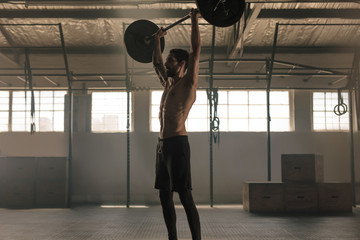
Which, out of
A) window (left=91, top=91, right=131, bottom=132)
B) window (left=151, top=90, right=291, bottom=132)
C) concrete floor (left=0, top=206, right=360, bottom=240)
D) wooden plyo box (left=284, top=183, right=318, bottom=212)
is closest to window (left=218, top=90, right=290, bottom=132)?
window (left=151, top=90, right=291, bottom=132)

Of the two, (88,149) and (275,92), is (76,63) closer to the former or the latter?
(88,149)

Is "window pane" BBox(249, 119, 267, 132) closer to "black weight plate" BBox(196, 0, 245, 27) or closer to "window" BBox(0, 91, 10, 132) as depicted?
"window" BBox(0, 91, 10, 132)

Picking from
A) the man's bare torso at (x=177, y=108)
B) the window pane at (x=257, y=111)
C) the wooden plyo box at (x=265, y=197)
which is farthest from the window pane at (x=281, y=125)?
the man's bare torso at (x=177, y=108)

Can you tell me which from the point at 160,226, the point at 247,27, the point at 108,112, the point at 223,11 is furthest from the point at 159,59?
the point at 108,112

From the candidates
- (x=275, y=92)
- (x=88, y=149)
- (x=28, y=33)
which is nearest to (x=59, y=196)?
(x=88, y=149)

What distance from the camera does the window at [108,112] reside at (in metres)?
8.12

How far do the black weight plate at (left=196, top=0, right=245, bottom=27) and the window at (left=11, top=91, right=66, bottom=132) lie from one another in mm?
6229

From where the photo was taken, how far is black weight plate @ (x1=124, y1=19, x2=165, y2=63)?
117 inches

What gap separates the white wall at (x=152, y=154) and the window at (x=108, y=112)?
214 mm

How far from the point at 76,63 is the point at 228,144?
3.31 metres

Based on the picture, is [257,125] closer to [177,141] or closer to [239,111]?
[239,111]

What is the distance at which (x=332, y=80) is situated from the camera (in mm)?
8109

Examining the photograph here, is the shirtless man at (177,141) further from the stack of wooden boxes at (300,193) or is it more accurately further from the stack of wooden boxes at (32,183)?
the stack of wooden boxes at (32,183)

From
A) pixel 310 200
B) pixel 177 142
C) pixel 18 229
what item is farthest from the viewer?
pixel 310 200
